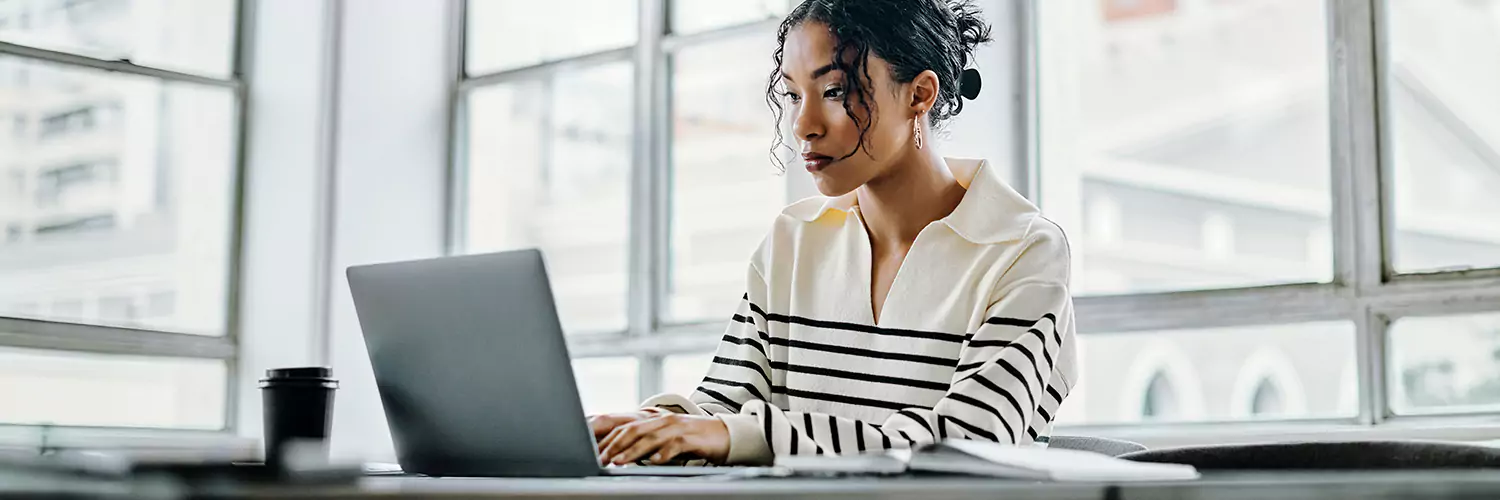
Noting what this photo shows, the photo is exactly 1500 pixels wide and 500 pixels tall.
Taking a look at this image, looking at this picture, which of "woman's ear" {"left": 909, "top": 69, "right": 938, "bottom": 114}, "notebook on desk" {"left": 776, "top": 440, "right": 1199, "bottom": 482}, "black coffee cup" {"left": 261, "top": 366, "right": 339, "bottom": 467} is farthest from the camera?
"woman's ear" {"left": 909, "top": 69, "right": 938, "bottom": 114}

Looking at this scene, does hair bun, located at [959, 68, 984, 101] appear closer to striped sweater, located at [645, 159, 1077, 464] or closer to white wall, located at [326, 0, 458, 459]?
striped sweater, located at [645, 159, 1077, 464]

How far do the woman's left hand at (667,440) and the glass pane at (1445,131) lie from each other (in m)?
1.55

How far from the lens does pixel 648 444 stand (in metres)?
1.34

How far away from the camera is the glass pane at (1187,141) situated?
8.54ft

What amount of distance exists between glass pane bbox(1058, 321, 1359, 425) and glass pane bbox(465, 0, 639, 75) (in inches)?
56.3

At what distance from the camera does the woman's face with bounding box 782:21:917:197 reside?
174 cm

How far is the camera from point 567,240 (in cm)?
374

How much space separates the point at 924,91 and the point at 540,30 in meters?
2.17

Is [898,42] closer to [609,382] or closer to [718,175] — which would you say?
[718,175]

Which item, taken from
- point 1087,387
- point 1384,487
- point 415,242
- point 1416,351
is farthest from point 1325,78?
point 415,242

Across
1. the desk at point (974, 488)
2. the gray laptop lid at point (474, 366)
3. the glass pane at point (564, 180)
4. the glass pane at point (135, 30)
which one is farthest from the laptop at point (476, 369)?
the glass pane at point (135, 30)

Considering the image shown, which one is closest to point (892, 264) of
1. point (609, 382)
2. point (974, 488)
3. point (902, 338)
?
point (902, 338)

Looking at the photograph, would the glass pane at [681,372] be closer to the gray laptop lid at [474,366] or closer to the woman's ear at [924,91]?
the woman's ear at [924,91]

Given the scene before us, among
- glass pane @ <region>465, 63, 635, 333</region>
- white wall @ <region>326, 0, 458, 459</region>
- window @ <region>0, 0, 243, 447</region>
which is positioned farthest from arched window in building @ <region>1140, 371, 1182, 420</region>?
window @ <region>0, 0, 243, 447</region>
